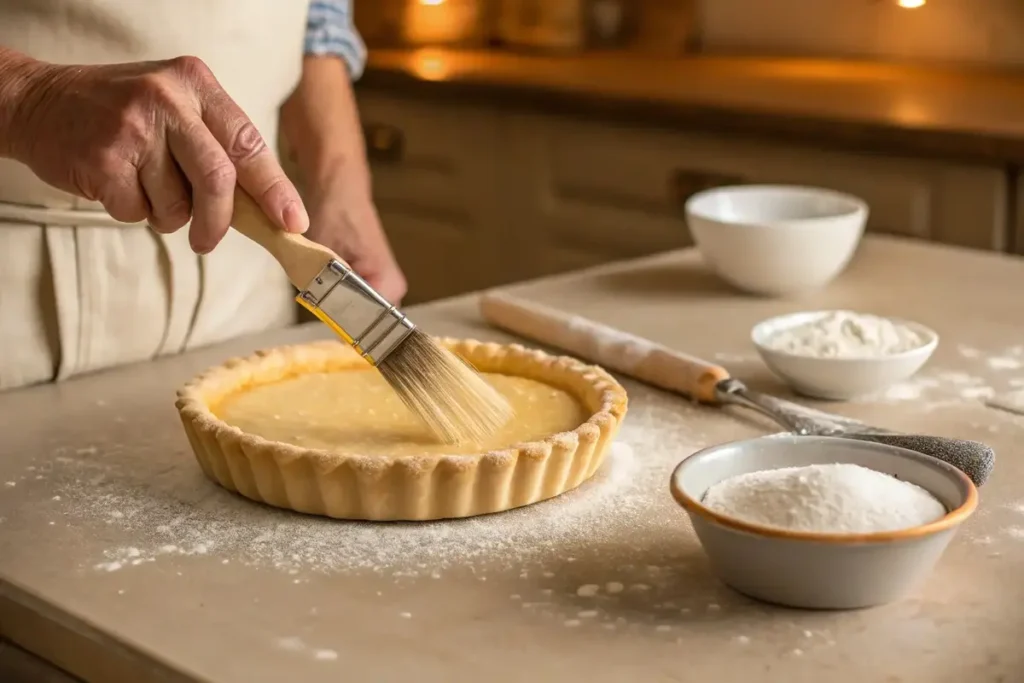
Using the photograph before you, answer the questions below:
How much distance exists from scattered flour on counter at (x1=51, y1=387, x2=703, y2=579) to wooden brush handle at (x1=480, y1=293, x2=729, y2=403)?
137 mm

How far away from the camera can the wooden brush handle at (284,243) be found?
1005 millimetres

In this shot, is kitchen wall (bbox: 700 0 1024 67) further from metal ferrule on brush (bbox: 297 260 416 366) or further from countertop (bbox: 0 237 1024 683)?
metal ferrule on brush (bbox: 297 260 416 366)

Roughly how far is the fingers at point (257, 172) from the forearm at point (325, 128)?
673 mm

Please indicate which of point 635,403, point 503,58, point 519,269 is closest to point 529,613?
point 635,403

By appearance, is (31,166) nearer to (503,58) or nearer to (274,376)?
(274,376)

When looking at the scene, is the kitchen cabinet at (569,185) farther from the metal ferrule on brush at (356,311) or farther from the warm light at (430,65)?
the metal ferrule on brush at (356,311)

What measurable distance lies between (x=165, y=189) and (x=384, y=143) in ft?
6.72

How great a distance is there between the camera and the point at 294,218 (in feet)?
3.32

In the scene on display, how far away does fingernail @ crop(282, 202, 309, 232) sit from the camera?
1013 mm

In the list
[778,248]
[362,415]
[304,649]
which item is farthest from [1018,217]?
[304,649]

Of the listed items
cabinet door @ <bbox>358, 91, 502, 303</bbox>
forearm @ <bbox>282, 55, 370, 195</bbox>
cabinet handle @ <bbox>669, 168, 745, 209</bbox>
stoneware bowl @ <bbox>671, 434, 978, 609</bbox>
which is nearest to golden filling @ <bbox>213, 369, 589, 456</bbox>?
stoneware bowl @ <bbox>671, 434, 978, 609</bbox>

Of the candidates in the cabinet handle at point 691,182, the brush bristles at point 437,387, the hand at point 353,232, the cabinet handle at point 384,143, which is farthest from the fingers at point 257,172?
the cabinet handle at point 384,143

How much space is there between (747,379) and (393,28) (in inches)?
98.7

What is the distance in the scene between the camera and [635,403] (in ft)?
3.92
